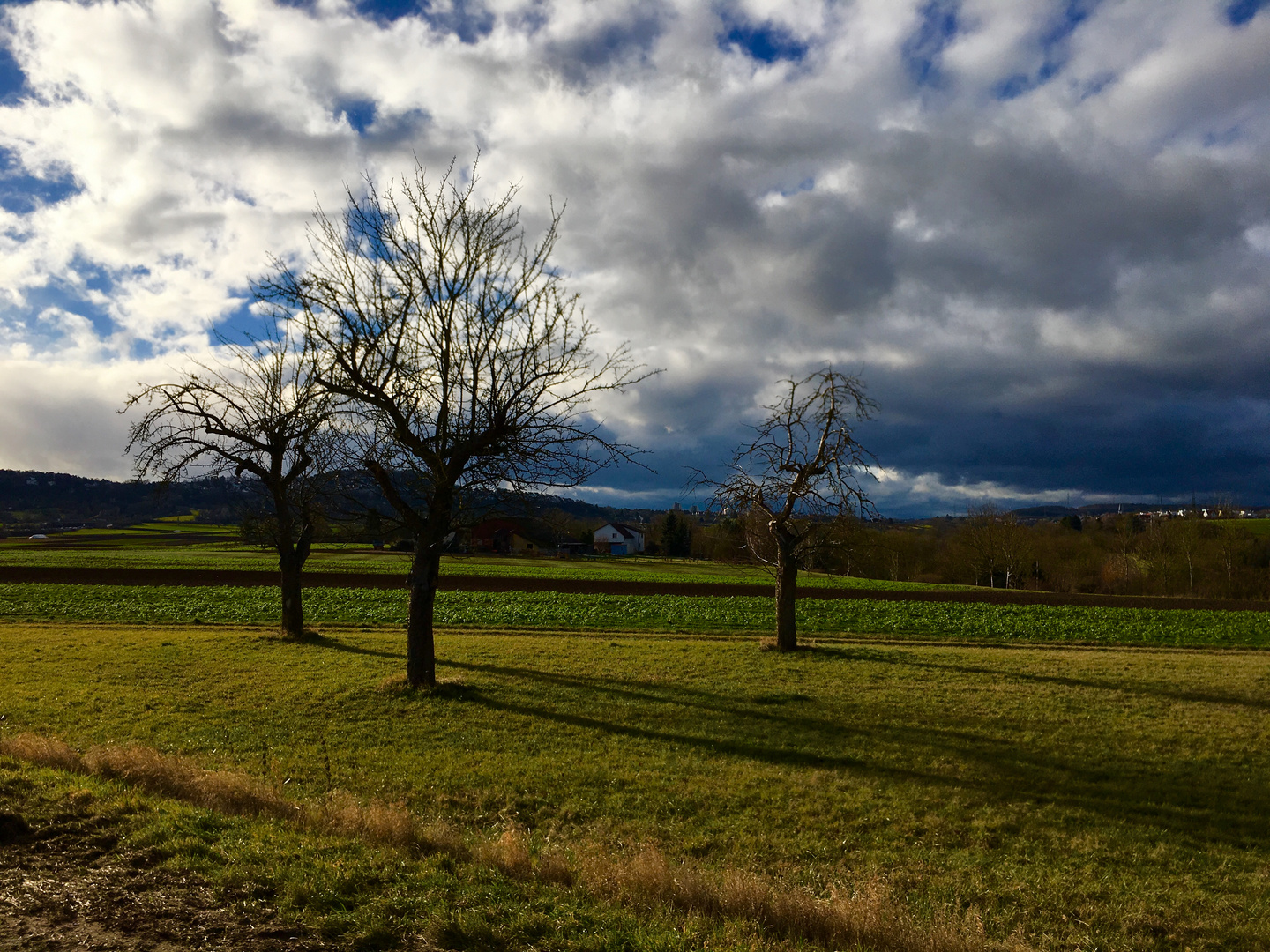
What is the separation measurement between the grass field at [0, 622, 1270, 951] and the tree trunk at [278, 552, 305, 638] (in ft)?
9.50

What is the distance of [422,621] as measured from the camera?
577 inches

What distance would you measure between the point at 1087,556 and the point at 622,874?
78663 millimetres

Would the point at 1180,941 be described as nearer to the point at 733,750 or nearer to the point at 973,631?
the point at 733,750

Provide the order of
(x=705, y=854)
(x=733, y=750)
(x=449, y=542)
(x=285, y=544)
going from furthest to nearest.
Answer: (x=285, y=544)
(x=449, y=542)
(x=733, y=750)
(x=705, y=854)

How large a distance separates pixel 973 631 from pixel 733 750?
2066 cm

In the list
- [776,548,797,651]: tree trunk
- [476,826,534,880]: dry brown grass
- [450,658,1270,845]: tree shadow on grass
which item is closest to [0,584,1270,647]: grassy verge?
[776,548,797,651]: tree trunk

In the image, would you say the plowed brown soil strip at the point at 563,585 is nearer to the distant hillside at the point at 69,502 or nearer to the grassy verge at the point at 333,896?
the grassy verge at the point at 333,896

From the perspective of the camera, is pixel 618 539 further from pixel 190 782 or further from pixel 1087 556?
pixel 190 782

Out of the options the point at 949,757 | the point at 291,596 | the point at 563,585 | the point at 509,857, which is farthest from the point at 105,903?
the point at 563,585

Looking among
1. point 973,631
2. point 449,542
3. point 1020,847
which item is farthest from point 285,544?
point 973,631

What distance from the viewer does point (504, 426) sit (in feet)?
46.9

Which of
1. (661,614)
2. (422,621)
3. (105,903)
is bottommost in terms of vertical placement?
(661,614)

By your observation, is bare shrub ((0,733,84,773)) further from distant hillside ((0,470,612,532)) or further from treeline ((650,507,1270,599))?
distant hillside ((0,470,612,532))

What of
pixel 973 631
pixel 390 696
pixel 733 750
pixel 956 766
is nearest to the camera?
pixel 956 766
